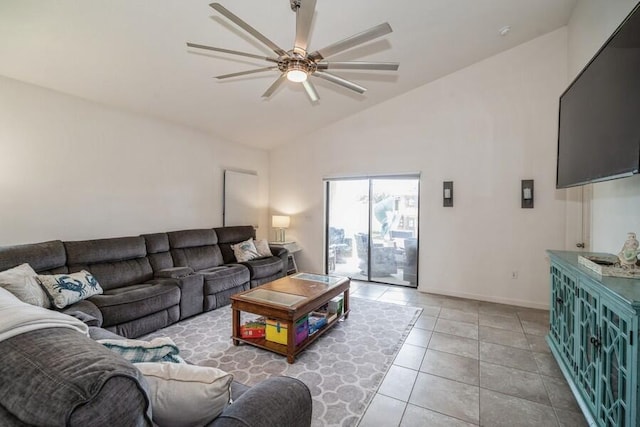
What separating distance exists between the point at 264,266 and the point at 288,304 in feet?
6.22

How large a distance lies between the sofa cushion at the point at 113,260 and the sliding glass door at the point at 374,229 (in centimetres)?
321

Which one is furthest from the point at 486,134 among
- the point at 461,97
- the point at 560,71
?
the point at 560,71

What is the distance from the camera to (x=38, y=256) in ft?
8.89

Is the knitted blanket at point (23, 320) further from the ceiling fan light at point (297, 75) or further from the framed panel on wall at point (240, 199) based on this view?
the framed panel on wall at point (240, 199)

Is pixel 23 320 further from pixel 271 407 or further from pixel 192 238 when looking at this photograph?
pixel 192 238

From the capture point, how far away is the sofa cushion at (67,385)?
0.65 m

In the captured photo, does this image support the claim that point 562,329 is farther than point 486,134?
No

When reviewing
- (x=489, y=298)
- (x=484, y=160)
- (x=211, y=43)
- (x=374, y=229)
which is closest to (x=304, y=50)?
(x=211, y=43)

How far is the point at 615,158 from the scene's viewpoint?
1813mm

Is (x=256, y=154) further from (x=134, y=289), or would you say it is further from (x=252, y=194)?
(x=134, y=289)

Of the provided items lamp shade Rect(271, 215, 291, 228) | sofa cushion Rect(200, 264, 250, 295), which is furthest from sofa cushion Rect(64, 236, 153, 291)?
lamp shade Rect(271, 215, 291, 228)

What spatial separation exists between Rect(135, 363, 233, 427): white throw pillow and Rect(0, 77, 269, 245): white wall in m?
3.15

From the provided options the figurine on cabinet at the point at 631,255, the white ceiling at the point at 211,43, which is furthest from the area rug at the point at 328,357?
the white ceiling at the point at 211,43

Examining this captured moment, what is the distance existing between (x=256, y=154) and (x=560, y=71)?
16.5ft
